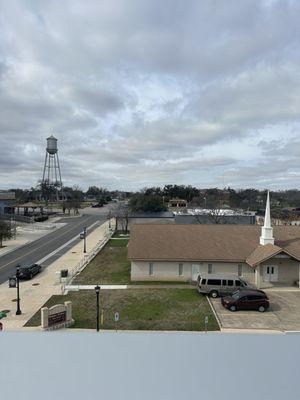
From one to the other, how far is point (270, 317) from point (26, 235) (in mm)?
46066

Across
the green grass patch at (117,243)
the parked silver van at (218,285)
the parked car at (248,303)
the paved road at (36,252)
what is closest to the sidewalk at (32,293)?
the paved road at (36,252)

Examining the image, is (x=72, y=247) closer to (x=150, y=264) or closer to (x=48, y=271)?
(x=48, y=271)

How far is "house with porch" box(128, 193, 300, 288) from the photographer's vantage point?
27.3 m

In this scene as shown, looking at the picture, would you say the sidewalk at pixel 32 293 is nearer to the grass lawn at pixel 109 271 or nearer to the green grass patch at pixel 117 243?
the grass lawn at pixel 109 271

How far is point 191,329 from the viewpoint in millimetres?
18156

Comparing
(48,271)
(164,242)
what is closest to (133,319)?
(164,242)

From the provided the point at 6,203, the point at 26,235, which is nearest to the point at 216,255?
the point at 26,235

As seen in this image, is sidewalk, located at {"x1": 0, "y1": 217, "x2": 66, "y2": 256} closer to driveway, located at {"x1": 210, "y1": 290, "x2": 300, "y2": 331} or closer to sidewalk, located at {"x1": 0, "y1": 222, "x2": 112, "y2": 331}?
sidewalk, located at {"x1": 0, "y1": 222, "x2": 112, "y2": 331}

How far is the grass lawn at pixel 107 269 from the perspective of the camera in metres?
28.4

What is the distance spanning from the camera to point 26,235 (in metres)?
56.8

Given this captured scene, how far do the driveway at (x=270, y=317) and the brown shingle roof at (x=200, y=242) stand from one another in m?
5.58

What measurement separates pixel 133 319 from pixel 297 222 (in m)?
65.9

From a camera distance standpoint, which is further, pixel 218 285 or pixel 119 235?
pixel 119 235

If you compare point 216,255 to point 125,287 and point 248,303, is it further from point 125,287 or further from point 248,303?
point 125,287
